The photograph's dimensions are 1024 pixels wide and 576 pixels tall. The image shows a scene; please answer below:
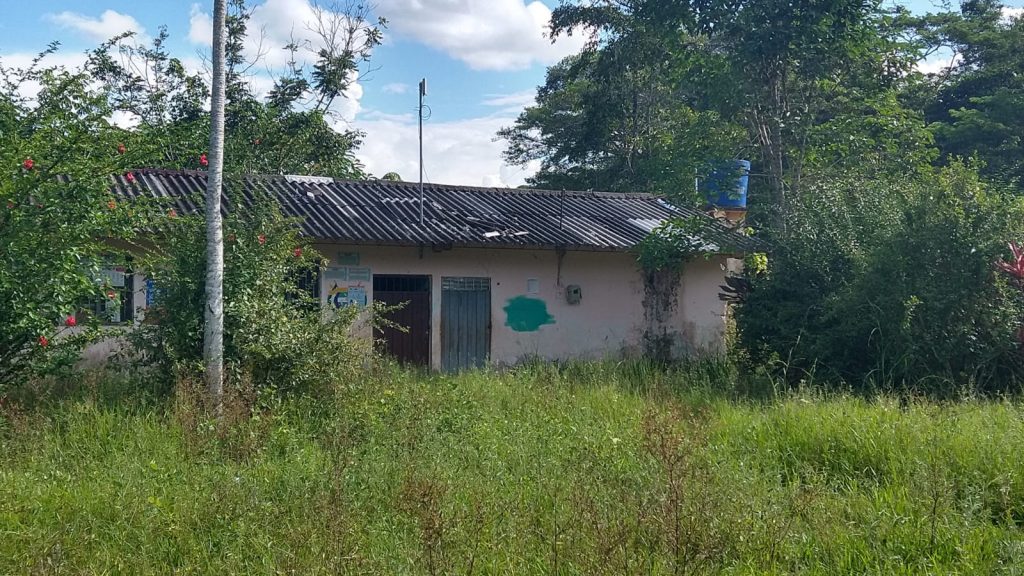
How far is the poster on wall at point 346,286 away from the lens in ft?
36.4

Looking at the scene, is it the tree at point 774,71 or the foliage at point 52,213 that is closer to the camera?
the foliage at point 52,213

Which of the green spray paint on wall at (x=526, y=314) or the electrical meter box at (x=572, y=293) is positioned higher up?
the electrical meter box at (x=572, y=293)

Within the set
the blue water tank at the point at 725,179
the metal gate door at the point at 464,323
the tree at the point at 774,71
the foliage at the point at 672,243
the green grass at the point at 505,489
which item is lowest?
the green grass at the point at 505,489

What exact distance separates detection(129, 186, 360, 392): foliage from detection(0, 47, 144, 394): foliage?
0.51 meters

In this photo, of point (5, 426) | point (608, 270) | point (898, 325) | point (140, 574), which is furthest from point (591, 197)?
point (140, 574)

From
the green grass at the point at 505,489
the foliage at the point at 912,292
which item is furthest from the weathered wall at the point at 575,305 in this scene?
the green grass at the point at 505,489

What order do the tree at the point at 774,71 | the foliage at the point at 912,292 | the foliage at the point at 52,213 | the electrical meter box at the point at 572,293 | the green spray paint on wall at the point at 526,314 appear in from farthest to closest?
the electrical meter box at the point at 572,293, the green spray paint on wall at the point at 526,314, the tree at the point at 774,71, the foliage at the point at 912,292, the foliage at the point at 52,213

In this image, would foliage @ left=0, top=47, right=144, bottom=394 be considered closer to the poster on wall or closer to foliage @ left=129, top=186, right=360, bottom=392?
foliage @ left=129, top=186, right=360, bottom=392

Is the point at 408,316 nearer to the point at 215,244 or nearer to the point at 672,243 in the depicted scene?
the point at 672,243

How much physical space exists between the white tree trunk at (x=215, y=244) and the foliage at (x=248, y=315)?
25cm

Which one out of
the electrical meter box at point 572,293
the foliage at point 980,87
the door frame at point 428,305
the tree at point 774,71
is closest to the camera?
the tree at point 774,71

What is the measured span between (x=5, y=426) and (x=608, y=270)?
9.06 meters

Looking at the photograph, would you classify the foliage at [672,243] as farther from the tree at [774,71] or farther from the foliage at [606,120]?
the foliage at [606,120]

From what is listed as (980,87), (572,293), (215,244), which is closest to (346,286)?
(572,293)
